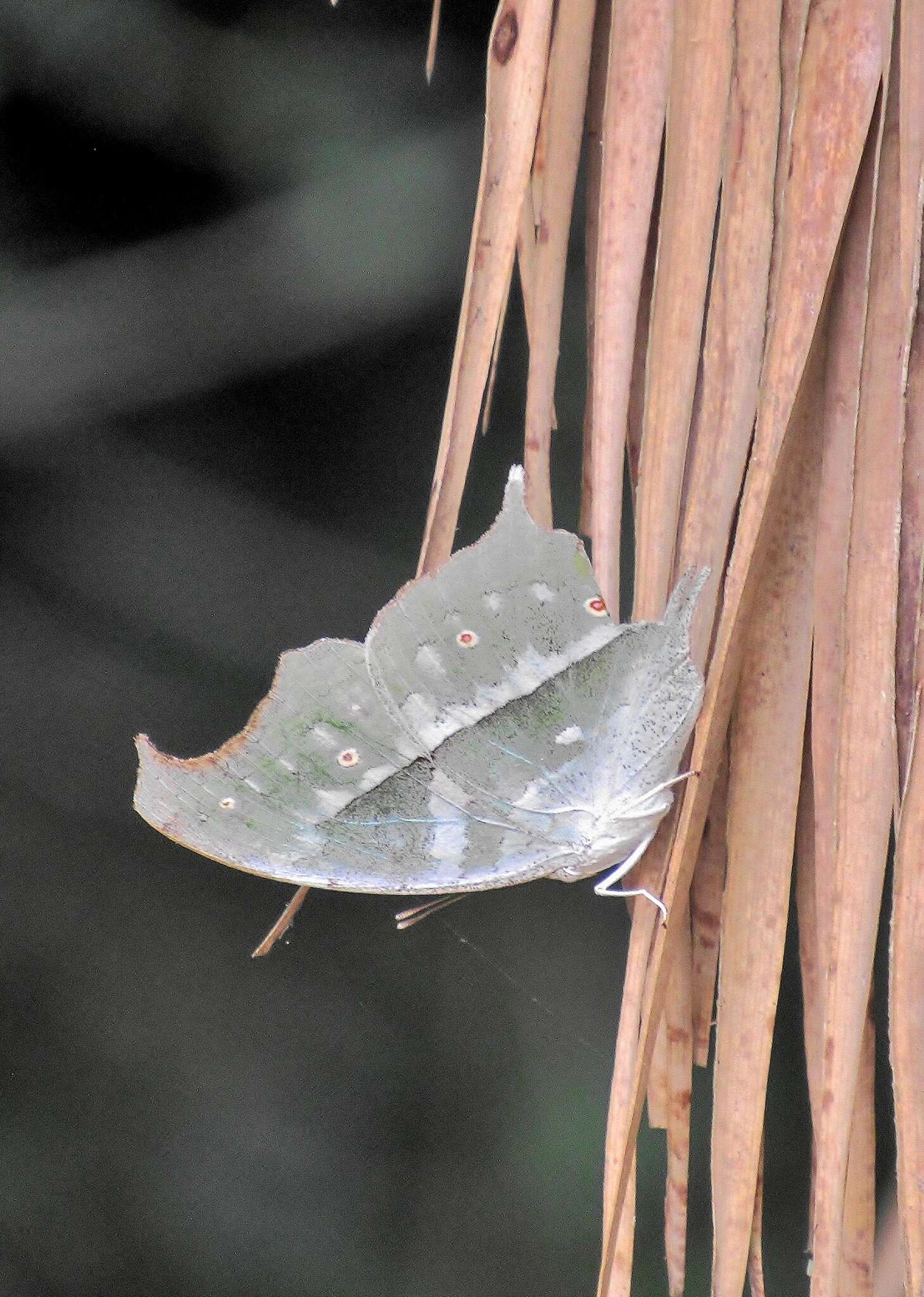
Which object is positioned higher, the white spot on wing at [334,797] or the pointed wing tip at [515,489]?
the pointed wing tip at [515,489]

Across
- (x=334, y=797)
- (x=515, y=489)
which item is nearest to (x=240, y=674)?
(x=334, y=797)

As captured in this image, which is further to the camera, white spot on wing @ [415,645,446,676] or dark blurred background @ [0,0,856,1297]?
dark blurred background @ [0,0,856,1297]

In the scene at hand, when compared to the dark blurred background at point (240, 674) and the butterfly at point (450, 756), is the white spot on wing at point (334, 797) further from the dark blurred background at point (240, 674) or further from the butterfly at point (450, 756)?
the dark blurred background at point (240, 674)

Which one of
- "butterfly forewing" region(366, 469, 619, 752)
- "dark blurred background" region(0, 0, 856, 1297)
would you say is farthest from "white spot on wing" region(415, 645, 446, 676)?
"dark blurred background" region(0, 0, 856, 1297)

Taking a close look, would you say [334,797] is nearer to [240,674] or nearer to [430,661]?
[430,661]

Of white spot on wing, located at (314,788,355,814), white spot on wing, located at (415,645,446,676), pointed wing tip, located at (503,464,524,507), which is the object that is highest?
pointed wing tip, located at (503,464,524,507)

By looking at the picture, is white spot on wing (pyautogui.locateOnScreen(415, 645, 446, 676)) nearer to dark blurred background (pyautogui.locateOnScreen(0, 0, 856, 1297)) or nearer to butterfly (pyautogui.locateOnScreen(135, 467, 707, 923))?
butterfly (pyautogui.locateOnScreen(135, 467, 707, 923))

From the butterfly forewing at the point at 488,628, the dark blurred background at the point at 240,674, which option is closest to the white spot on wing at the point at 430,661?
the butterfly forewing at the point at 488,628
